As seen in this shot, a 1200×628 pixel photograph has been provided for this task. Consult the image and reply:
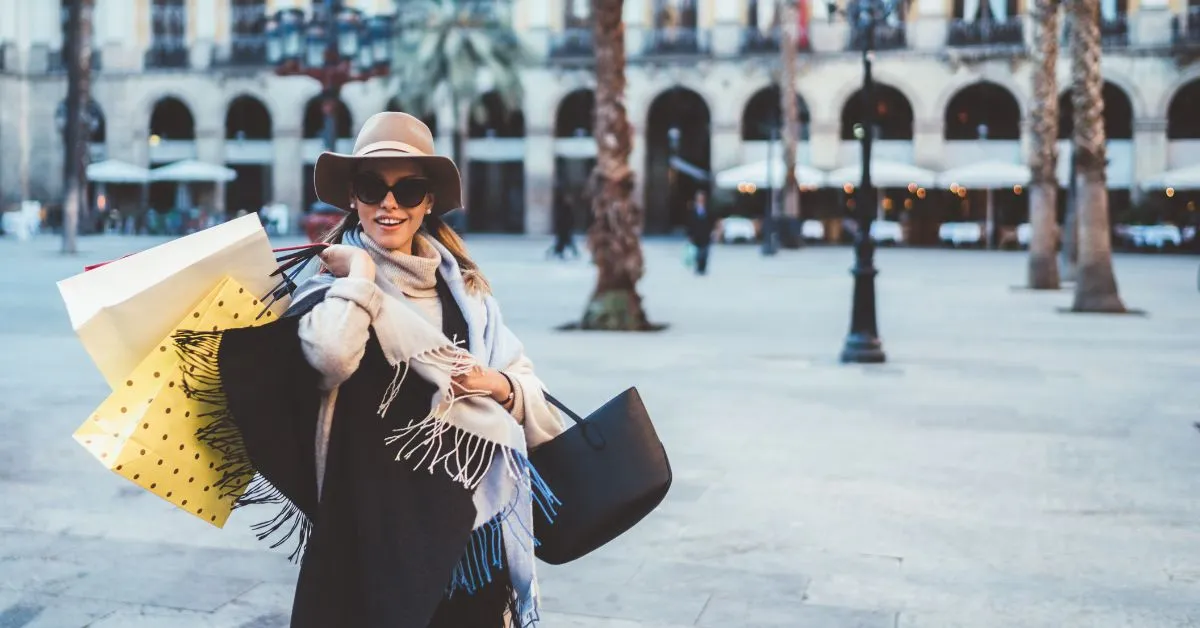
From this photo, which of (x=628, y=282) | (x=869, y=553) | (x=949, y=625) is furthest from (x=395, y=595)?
(x=628, y=282)

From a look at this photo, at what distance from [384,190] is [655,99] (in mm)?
46323

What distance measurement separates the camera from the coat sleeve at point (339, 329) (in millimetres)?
2715

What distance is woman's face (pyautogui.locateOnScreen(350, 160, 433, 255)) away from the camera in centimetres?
305

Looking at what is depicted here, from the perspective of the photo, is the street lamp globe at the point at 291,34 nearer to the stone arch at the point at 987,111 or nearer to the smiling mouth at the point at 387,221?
the smiling mouth at the point at 387,221

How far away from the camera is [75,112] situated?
31922mm

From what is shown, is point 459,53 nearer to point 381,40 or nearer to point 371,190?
point 381,40

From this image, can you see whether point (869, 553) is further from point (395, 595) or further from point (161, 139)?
point (161, 139)

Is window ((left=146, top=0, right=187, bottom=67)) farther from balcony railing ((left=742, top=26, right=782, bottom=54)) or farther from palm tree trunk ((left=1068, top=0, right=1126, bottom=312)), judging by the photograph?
palm tree trunk ((left=1068, top=0, right=1126, bottom=312))

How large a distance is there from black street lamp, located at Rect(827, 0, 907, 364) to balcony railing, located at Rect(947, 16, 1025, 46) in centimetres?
3266

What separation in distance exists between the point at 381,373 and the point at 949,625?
2.52 m

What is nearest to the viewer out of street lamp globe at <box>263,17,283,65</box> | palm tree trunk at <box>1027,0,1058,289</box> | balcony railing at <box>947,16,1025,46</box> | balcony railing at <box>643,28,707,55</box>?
palm tree trunk at <box>1027,0,1058,289</box>

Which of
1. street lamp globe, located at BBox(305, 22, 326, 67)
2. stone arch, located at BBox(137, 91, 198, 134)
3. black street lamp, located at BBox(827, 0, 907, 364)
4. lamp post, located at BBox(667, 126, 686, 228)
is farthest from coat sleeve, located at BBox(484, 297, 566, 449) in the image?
stone arch, located at BBox(137, 91, 198, 134)

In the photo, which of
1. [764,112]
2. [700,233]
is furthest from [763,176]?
[700,233]

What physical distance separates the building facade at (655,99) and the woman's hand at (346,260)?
133ft
